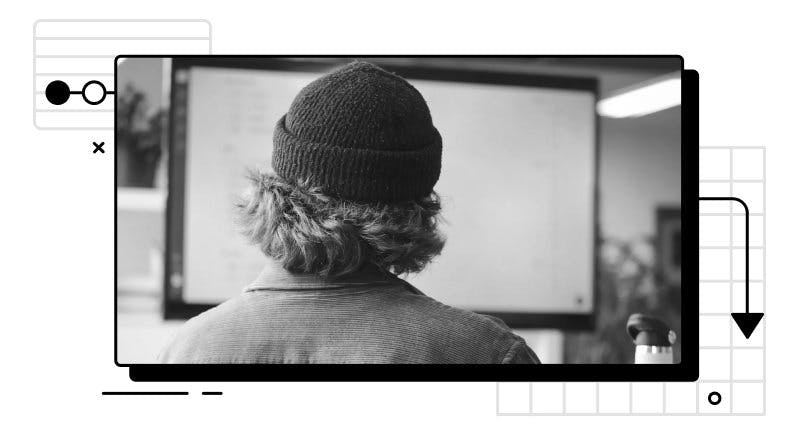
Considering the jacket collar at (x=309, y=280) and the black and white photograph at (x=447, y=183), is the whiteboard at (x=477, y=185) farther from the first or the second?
the jacket collar at (x=309, y=280)

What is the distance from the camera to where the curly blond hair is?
1059 millimetres

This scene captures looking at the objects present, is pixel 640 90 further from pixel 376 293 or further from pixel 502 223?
pixel 376 293

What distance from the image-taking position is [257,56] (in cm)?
116

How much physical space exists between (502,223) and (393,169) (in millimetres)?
938

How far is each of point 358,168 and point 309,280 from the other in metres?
0.18

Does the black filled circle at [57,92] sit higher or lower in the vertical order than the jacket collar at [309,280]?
higher
